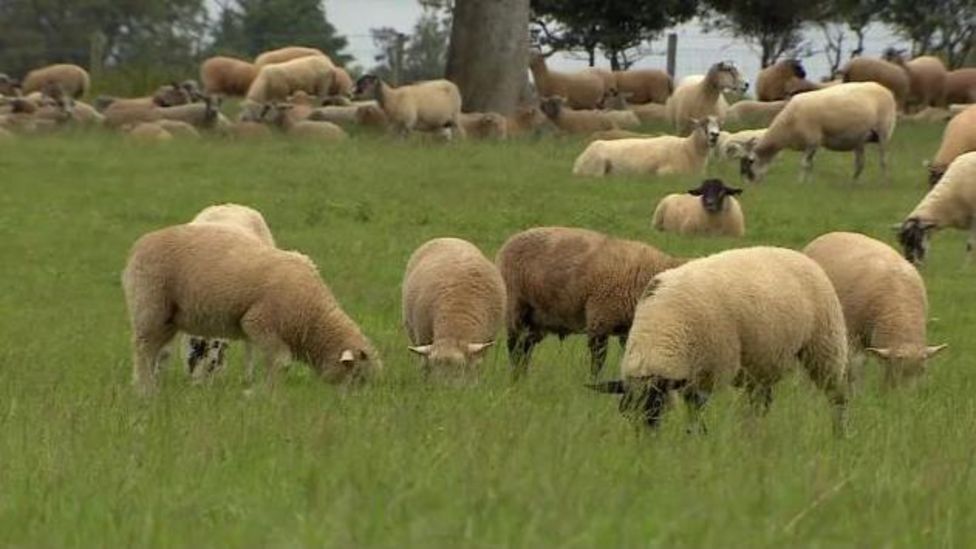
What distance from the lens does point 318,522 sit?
498 centimetres

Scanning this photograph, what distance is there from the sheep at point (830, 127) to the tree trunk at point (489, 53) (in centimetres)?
877

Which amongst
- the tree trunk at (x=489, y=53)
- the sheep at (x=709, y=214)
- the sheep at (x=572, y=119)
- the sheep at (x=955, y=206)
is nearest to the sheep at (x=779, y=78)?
the sheep at (x=572, y=119)

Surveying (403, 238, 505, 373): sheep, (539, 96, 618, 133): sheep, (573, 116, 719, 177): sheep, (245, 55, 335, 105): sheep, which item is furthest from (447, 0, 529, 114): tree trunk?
(403, 238, 505, 373): sheep

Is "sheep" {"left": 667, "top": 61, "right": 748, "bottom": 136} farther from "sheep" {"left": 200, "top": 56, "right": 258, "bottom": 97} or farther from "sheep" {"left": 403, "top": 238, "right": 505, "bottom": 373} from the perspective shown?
"sheep" {"left": 403, "top": 238, "right": 505, "bottom": 373}

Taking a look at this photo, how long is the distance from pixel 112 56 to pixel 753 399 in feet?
214

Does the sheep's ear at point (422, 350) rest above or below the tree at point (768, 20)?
above

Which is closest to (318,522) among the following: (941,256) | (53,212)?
(941,256)

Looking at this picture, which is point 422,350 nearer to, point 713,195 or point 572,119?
point 713,195

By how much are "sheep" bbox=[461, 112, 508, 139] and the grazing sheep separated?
66.7ft

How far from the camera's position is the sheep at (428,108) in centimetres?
3150

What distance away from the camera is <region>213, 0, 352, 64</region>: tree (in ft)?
272

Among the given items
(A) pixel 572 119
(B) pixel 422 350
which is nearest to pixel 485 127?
(A) pixel 572 119

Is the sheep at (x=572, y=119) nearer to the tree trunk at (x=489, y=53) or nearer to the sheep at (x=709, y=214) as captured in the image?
the tree trunk at (x=489, y=53)

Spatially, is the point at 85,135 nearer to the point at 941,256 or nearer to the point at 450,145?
the point at 450,145
